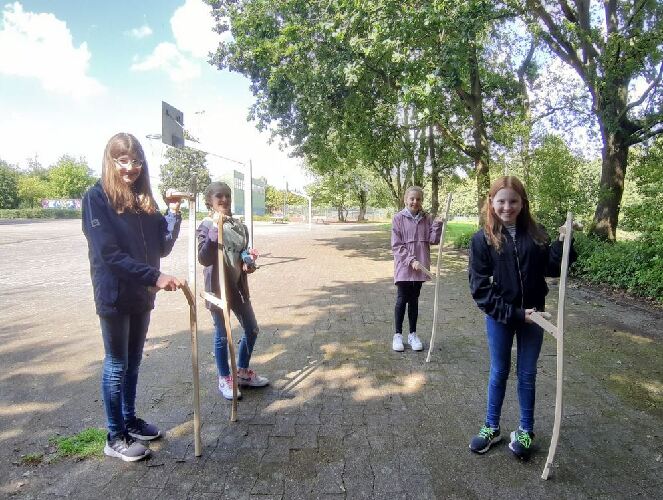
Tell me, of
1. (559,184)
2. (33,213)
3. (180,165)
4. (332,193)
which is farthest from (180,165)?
(559,184)

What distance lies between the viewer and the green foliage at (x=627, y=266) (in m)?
7.93

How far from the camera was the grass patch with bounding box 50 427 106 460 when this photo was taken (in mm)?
3062

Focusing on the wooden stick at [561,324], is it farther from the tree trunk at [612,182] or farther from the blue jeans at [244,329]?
the tree trunk at [612,182]

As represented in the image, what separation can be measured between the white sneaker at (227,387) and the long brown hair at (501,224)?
7.91ft

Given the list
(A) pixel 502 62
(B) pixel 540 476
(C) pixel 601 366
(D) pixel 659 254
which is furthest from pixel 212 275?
(A) pixel 502 62

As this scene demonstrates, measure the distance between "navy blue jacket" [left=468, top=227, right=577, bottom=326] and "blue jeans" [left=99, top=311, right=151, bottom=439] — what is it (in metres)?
2.24

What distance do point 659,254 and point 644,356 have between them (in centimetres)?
401

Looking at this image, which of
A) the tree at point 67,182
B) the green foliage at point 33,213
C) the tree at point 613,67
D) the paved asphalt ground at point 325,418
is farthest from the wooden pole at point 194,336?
the tree at point 67,182

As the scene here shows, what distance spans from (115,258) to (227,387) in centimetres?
165

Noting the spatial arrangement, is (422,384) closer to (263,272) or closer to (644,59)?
(263,272)

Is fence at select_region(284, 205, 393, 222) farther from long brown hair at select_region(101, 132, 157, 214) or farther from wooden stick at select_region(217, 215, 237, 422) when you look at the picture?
long brown hair at select_region(101, 132, 157, 214)

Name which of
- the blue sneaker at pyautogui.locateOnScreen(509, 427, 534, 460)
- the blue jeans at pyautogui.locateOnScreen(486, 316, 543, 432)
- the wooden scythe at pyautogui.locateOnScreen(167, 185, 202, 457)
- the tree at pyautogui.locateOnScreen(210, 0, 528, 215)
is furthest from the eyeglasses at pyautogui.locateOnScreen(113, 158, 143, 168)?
the tree at pyautogui.locateOnScreen(210, 0, 528, 215)

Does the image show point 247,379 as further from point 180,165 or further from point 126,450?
point 180,165

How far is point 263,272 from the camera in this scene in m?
12.0
